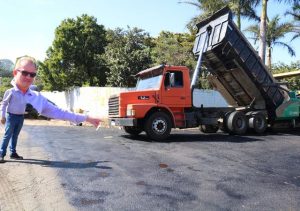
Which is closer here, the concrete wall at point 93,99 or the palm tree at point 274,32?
the concrete wall at point 93,99

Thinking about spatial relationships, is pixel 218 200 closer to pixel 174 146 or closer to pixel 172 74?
pixel 174 146

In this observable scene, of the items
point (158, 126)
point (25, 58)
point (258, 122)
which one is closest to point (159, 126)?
point (158, 126)

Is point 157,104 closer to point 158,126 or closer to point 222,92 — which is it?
point 158,126

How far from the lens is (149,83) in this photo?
13.9m

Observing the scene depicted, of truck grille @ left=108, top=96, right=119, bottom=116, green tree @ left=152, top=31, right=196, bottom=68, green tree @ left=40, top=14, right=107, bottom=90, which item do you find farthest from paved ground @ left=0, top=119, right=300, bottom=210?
green tree @ left=40, top=14, right=107, bottom=90

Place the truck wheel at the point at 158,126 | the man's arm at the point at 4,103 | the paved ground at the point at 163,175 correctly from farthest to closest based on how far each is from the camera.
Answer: the truck wheel at the point at 158,126 → the man's arm at the point at 4,103 → the paved ground at the point at 163,175

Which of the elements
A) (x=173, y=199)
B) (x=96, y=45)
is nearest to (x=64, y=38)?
(x=96, y=45)

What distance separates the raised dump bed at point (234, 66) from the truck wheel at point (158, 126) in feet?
9.65

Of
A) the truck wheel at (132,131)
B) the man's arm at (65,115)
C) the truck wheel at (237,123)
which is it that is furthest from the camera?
the truck wheel at (237,123)

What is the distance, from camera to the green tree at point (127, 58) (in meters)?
30.9

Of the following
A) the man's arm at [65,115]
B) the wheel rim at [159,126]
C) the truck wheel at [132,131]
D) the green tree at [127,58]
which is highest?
the green tree at [127,58]

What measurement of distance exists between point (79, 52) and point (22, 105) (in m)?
28.1

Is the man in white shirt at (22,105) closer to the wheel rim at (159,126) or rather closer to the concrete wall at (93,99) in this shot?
the wheel rim at (159,126)

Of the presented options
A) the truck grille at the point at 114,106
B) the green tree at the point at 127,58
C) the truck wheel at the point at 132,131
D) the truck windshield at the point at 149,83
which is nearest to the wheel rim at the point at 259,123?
the truck windshield at the point at 149,83
